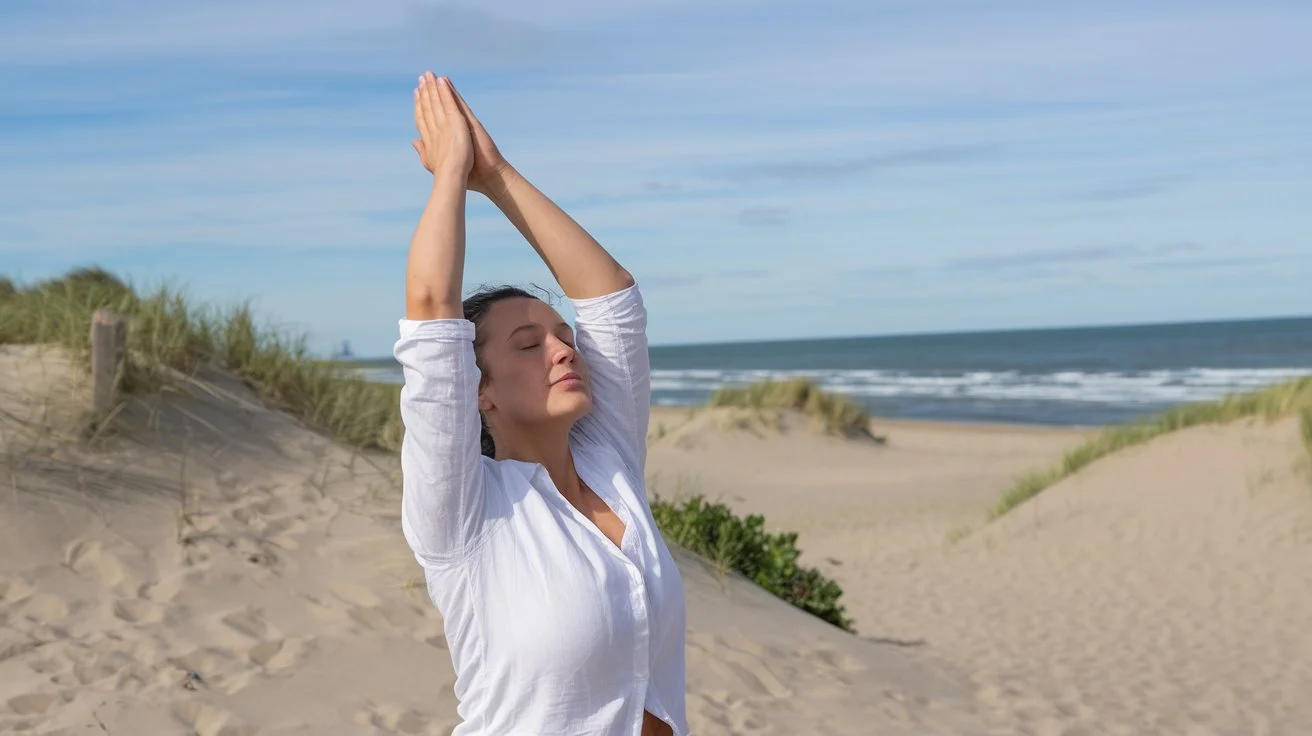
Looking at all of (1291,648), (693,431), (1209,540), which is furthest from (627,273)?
(693,431)

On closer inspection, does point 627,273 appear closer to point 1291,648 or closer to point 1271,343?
point 1291,648

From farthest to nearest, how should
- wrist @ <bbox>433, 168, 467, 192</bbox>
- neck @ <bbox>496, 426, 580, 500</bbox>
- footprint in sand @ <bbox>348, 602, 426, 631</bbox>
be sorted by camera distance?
footprint in sand @ <bbox>348, 602, 426, 631</bbox> < neck @ <bbox>496, 426, 580, 500</bbox> < wrist @ <bbox>433, 168, 467, 192</bbox>

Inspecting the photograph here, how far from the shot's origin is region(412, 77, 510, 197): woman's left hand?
2.46 m

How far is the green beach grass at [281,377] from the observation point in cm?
811

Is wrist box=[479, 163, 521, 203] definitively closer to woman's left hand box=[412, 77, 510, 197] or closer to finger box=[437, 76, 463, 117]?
woman's left hand box=[412, 77, 510, 197]

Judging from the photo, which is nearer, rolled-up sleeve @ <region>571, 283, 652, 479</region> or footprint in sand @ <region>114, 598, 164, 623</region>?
rolled-up sleeve @ <region>571, 283, 652, 479</region>

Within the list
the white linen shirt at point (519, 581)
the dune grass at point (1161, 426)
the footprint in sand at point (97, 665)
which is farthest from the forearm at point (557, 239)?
the dune grass at point (1161, 426)

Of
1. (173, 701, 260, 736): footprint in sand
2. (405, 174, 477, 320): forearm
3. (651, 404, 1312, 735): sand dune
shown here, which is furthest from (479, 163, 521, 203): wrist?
(651, 404, 1312, 735): sand dune

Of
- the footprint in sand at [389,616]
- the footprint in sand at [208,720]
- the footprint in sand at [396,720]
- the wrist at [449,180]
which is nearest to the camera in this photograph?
the wrist at [449,180]

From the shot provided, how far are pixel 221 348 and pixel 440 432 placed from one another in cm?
717

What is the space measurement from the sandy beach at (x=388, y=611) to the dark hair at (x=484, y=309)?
2.98 meters

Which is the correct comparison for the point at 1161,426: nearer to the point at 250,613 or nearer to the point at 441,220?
the point at 250,613

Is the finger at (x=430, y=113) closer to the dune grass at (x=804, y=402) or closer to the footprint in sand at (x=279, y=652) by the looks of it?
the footprint in sand at (x=279, y=652)

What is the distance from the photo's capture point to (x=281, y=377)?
350 inches
